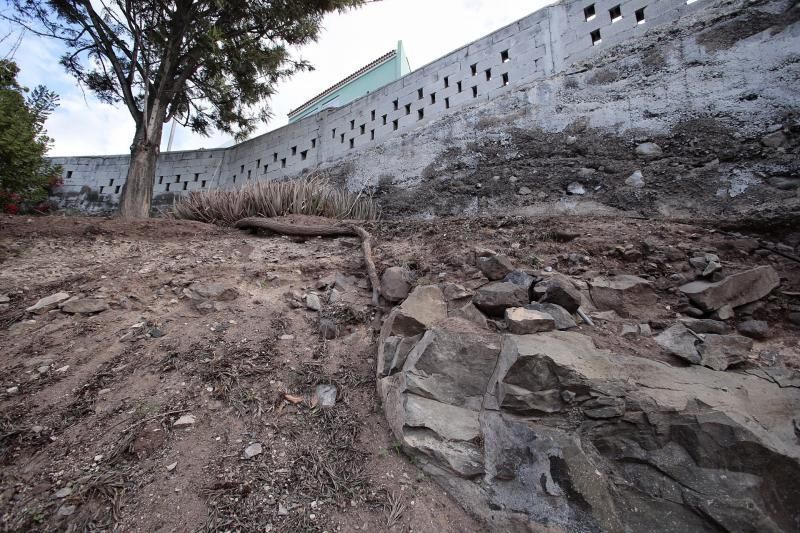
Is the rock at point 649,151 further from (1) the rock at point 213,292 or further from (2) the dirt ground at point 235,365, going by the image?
(1) the rock at point 213,292

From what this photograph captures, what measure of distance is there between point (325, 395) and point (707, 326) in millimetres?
2223

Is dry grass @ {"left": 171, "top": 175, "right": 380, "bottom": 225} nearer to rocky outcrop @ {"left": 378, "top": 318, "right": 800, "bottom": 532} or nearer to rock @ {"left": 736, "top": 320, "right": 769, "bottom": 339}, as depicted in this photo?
rocky outcrop @ {"left": 378, "top": 318, "right": 800, "bottom": 532}

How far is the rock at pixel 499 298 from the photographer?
2.22 meters

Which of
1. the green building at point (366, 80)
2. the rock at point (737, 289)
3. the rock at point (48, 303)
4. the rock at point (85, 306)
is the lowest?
the rock at point (737, 289)

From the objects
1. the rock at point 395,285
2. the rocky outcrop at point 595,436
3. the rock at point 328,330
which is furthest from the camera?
the rock at point 395,285

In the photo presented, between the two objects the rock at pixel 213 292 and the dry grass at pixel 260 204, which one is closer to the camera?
the rock at pixel 213 292

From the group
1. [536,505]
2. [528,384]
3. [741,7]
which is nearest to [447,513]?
[536,505]

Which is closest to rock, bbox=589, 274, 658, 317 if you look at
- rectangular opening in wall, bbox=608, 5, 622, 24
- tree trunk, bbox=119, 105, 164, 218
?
rectangular opening in wall, bbox=608, 5, 622, 24

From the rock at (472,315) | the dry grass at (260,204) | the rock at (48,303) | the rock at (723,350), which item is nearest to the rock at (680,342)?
the rock at (723,350)

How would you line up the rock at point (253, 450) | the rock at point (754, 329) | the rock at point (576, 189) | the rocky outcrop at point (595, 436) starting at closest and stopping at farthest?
the rocky outcrop at point (595, 436)
the rock at point (253, 450)
the rock at point (754, 329)
the rock at point (576, 189)

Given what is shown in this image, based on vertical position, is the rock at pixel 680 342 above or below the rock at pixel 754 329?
above

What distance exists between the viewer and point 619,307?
2262 mm

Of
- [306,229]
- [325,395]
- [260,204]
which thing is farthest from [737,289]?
[260,204]

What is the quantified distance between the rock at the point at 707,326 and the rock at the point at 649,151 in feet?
10.7
